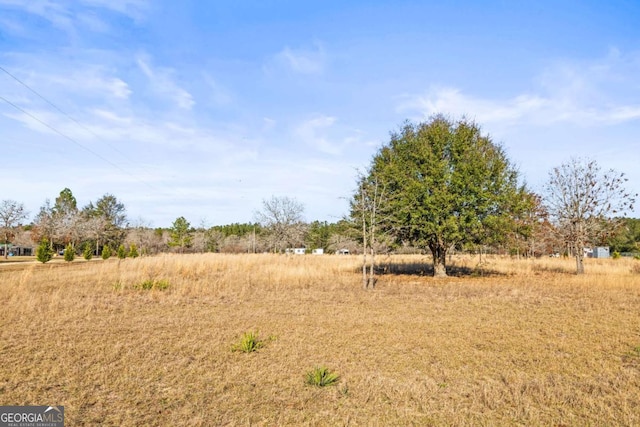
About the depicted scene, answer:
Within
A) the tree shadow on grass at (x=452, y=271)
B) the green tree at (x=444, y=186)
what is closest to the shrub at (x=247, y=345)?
the green tree at (x=444, y=186)

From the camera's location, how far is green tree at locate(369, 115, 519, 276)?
1786 centimetres

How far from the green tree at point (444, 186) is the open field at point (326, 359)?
227 inches

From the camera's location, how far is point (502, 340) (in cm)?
759

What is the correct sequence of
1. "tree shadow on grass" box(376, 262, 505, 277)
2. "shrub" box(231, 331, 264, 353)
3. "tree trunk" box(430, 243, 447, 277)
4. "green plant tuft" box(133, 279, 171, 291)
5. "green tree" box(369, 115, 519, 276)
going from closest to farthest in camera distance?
"shrub" box(231, 331, 264, 353) < "green plant tuft" box(133, 279, 171, 291) < "green tree" box(369, 115, 519, 276) < "tree trunk" box(430, 243, 447, 277) < "tree shadow on grass" box(376, 262, 505, 277)

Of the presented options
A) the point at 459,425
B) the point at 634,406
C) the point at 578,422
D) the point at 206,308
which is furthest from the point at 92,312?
the point at 634,406

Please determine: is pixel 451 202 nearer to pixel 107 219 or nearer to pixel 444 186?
pixel 444 186

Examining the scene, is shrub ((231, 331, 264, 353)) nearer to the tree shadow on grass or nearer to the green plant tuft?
the green plant tuft

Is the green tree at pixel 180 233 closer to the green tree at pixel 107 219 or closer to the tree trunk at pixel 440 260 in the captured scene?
the green tree at pixel 107 219

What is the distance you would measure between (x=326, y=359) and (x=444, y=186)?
13676 millimetres

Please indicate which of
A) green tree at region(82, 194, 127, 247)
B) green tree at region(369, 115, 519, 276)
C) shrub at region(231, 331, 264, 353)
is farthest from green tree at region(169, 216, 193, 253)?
shrub at region(231, 331, 264, 353)

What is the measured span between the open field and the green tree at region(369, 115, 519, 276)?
18.9ft

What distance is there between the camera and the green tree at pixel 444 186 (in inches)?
703

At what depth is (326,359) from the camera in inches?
252

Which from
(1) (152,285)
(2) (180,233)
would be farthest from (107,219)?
(1) (152,285)
